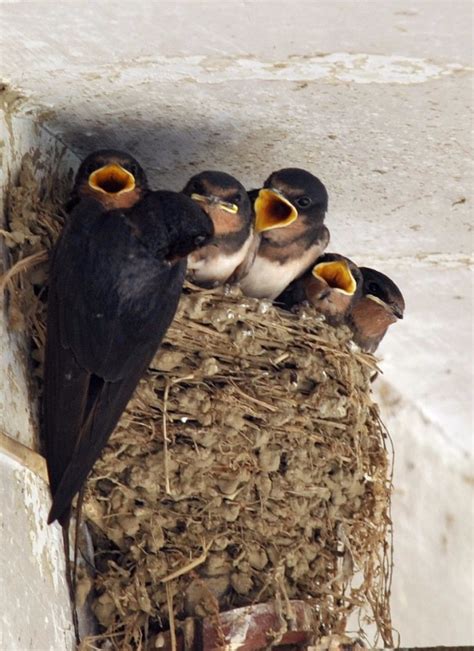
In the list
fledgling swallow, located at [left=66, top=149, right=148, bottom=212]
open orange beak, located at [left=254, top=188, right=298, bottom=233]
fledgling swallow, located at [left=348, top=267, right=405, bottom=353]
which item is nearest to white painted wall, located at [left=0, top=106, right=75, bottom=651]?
fledgling swallow, located at [left=66, top=149, right=148, bottom=212]

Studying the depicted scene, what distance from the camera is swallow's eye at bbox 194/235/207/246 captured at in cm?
384

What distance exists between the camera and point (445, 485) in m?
5.59

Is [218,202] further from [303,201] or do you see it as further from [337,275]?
[337,275]

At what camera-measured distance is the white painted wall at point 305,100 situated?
3.63 m

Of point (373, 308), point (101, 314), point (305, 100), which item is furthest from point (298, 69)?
point (373, 308)

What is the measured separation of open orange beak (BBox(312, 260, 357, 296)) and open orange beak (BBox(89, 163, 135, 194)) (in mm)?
675

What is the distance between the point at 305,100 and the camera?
3959 millimetres

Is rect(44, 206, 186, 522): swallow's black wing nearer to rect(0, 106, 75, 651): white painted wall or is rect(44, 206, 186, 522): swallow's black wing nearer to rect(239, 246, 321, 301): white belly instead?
rect(0, 106, 75, 651): white painted wall

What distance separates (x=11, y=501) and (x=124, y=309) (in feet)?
1.80

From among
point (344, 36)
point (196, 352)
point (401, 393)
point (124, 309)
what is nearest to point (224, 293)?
point (196, 352)

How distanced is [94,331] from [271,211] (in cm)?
88

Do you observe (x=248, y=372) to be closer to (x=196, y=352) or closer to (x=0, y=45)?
(x=196, y=352)

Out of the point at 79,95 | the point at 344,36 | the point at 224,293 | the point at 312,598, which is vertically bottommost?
the point at 312,598

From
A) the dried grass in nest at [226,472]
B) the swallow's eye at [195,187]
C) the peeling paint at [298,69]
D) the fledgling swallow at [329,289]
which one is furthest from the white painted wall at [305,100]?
the dried grass in nest at [226,472]
